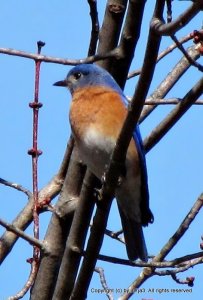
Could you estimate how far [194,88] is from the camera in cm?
318

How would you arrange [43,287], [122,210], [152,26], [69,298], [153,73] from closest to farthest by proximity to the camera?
[152,26], [153,73], [69,298], [43,287], [122,210]

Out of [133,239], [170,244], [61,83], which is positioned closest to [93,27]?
[170,244]

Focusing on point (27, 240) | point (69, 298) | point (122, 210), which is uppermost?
point (122, 210)

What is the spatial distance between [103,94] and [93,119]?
0.29 meters

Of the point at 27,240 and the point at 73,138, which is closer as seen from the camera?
the point at 27,240

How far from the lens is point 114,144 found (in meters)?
4.77

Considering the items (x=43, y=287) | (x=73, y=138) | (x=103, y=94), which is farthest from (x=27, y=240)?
(x=103, y=94)

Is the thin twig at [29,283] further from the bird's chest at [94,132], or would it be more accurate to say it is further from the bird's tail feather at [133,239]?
the bird's tail feather at [133,239]

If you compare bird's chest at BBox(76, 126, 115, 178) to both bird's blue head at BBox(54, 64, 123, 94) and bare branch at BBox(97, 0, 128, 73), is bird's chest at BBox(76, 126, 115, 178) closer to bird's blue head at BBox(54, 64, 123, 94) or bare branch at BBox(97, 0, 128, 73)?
bird's blue head at BBox(54, 64, 123, 94)

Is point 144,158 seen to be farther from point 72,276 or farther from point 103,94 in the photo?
point 72,276

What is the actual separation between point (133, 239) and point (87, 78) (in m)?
1.31

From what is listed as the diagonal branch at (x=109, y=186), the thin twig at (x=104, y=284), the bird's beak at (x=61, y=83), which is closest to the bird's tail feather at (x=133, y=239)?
the thin twig at (x=104, y=284)

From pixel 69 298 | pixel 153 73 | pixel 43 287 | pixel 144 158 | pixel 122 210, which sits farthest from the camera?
pixel 122 210

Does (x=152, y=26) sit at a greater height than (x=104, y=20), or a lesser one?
lesser
